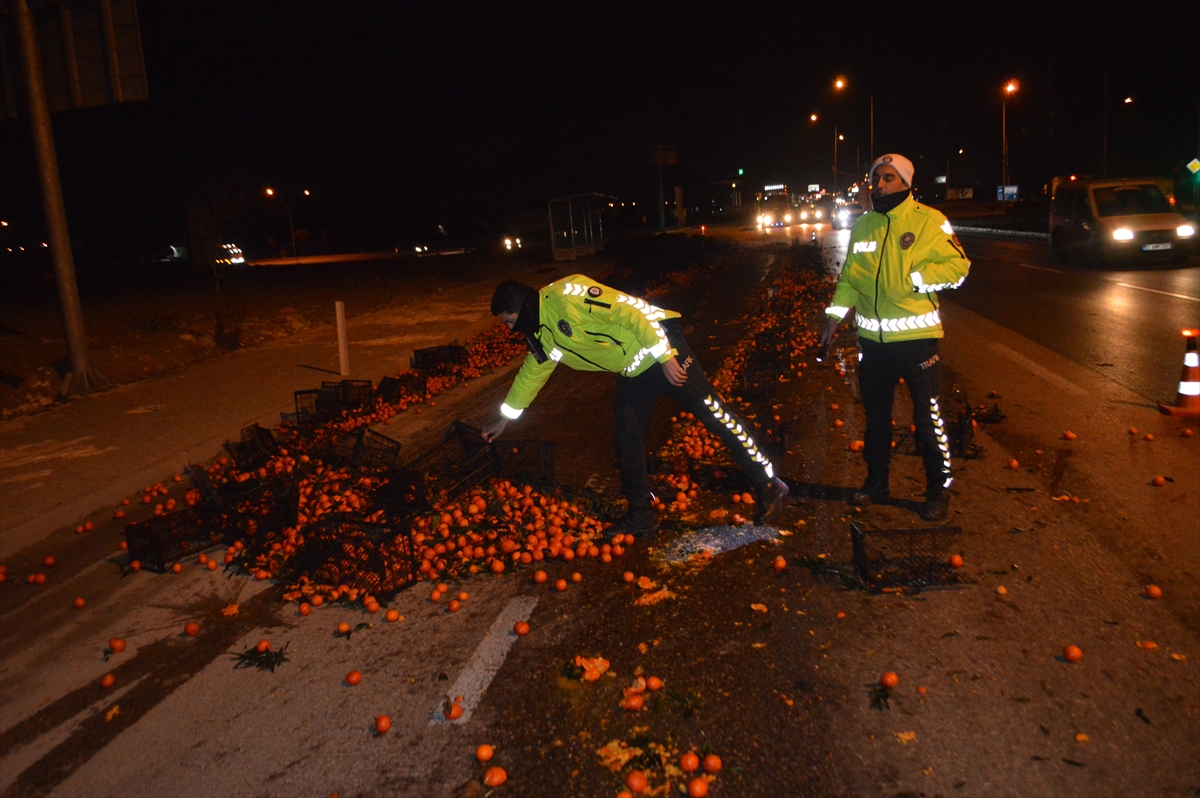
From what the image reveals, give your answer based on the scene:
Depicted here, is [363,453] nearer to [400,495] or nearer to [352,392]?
[400,495]

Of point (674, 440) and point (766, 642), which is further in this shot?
point (674, 440)

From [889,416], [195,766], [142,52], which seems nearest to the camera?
[195,766]

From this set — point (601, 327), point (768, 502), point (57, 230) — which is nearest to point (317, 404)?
point (57, 230)

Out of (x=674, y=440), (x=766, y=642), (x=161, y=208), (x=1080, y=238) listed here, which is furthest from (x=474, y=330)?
(x=161, y=208)

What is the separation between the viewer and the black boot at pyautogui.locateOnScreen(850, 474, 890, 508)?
574cm

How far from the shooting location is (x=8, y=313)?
54.6 feet

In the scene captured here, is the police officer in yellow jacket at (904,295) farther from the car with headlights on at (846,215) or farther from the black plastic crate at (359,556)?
the car with headlights on at (846,215)

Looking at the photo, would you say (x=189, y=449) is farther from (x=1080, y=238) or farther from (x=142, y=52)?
(x=1080, y=238)

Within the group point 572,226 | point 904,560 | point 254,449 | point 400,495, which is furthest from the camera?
point 572,226

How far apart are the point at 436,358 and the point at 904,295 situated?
8204mm

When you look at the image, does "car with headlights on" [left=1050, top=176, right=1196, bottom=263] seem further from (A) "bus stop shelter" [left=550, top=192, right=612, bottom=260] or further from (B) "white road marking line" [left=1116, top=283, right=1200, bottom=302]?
(A) "bus stop shelter" [left=550, top=192, right=612, bottom=260]

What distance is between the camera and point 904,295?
16.7ft

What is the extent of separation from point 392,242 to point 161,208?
663 inches

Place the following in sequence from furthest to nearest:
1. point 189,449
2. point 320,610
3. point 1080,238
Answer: point 1080,238, point 189,449, point 320,610
